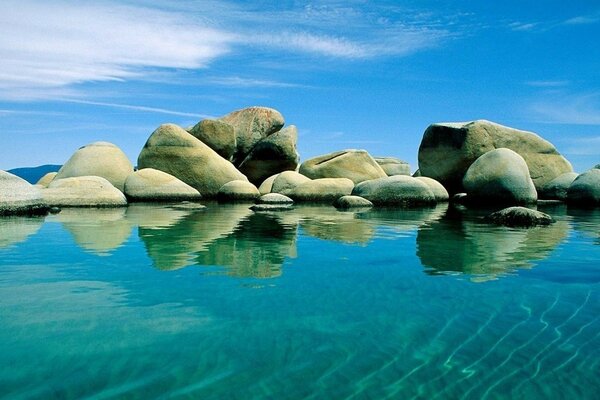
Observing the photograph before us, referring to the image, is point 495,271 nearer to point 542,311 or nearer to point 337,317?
point 542,311

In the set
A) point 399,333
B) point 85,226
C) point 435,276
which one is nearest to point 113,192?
point 85,226

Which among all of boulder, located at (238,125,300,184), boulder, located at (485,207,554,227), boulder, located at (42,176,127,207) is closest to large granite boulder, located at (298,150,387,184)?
boulder, located at (238,125,300,184)

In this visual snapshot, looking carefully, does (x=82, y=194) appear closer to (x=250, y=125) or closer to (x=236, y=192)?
(x=236, y=192)

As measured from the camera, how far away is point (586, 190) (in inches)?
762

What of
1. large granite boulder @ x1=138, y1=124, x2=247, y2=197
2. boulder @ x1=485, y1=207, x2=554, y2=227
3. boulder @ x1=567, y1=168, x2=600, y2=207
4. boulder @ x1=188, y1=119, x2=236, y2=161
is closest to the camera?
boulder @ x1=485, y1=207, x2=554, y2=227

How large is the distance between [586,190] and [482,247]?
47.4ft

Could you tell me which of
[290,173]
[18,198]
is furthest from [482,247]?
[290,173]

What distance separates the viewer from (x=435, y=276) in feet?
16.9

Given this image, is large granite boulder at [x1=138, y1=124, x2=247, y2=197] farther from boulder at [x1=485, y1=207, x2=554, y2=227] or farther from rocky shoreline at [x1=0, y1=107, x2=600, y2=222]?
boulder at [x1=485, y1=207, x2=554, y2=227]

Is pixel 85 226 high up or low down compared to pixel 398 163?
down

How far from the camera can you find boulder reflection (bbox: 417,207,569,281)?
561cm

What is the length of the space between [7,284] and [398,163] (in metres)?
35.5

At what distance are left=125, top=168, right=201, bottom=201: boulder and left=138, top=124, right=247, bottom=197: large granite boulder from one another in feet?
9.46

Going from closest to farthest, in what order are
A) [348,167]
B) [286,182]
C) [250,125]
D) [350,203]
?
[350,203] → [286,182] → [348,167] → [250,125]
